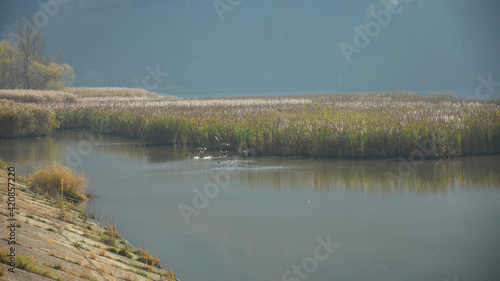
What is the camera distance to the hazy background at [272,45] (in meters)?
145

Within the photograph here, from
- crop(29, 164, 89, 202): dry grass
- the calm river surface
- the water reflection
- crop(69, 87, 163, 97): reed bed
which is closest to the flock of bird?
the water reflection

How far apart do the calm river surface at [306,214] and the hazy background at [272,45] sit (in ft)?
412

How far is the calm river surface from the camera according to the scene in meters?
9.82

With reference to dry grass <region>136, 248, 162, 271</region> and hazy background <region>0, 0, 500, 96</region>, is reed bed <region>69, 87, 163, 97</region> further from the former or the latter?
hazy background <region>0, 0, 500, 96</region>

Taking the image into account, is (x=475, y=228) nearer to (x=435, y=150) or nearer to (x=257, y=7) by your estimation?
(x=435, y=150)

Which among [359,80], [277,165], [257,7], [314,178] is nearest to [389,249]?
[314,178]

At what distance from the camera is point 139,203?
1451 cm

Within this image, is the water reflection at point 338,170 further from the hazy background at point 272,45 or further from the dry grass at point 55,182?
the hazy background at point 272,45

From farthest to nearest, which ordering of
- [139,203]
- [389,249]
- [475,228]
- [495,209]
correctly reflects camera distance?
[139,203], [495,209], [475,228], [389,249]

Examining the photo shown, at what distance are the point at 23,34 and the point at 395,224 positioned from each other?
197 feet

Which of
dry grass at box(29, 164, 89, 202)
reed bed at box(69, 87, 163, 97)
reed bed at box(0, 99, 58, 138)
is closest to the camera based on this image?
dry grass at box(29, 164, 89, 202)

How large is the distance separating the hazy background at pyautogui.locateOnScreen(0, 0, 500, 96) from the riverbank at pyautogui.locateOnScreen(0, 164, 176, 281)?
134m

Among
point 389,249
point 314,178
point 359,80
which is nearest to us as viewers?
Result: point 389,249

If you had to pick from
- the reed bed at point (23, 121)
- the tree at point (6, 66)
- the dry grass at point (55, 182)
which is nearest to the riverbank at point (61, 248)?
the dry grass at point (55, 182)
